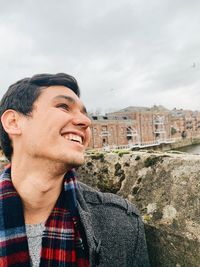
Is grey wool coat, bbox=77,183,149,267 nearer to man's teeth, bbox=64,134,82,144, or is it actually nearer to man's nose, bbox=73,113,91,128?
man's teeth, bbox=64,134,82,144

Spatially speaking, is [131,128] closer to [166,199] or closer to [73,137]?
[73,137]

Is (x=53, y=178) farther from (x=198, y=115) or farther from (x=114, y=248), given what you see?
(x=198, y=115)

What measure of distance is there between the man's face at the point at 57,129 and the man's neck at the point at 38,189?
13 centimetres

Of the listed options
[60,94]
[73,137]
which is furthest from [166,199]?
[60,94]

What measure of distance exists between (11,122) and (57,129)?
0.59m

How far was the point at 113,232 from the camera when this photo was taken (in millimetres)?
1814

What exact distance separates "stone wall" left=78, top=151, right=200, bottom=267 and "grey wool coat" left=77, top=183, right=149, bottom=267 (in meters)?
0.08

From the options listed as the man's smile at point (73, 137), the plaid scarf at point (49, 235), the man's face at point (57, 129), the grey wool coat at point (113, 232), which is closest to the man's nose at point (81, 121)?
the man's face at point (57, 129)

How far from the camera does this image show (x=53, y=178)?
2105 millimetres

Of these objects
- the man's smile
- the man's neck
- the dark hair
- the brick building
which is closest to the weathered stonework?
the man's smile

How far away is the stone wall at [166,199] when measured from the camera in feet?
4.89

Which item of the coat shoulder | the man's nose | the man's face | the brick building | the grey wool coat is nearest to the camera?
the grey wool coat

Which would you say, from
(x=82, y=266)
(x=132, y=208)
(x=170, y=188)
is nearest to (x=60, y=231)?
(x=82, y=266)

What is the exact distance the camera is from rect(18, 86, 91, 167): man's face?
1986 millimetres
